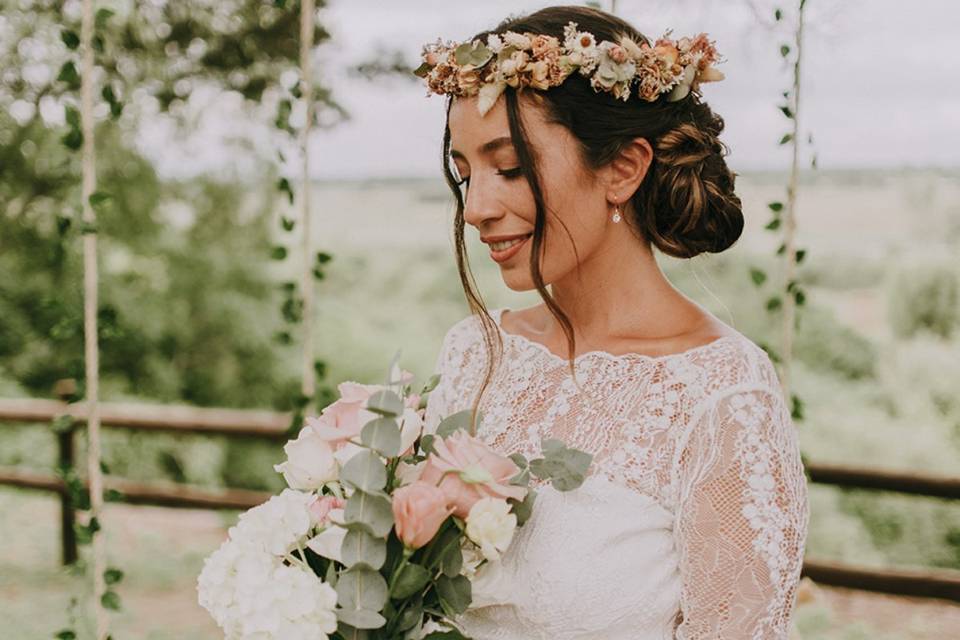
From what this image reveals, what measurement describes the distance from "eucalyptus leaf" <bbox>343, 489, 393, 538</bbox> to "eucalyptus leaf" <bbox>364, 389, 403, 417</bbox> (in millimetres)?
117

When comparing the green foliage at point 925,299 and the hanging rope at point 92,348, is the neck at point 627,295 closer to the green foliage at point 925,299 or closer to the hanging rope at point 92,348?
the hanging rope at point 92,348

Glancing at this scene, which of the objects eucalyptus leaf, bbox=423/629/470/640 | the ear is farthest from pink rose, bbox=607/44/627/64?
eucalyptus leaf, bbox=423/629/470/640

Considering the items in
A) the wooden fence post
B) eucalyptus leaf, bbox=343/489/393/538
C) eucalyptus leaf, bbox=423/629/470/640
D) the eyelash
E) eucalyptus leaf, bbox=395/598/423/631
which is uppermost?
the eyelash

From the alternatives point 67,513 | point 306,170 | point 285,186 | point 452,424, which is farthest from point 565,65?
point 67,513

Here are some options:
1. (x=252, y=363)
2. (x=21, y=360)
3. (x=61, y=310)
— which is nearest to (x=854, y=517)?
(x=252, y=363)

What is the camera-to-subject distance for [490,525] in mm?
1242

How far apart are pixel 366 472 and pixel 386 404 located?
10 centimetres

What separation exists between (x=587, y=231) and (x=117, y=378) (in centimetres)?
579

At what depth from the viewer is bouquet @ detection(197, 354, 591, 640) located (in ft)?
3.93

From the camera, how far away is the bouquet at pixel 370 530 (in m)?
1.20

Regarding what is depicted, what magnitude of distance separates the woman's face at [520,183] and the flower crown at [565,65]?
3cm

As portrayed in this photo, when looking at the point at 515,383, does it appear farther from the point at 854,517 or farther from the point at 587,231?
the point at 854,517

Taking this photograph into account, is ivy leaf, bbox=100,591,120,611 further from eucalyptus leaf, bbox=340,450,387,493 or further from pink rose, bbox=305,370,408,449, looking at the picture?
eucalyptus leaf, bbox=340,450,387,493

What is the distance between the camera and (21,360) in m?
6.46
